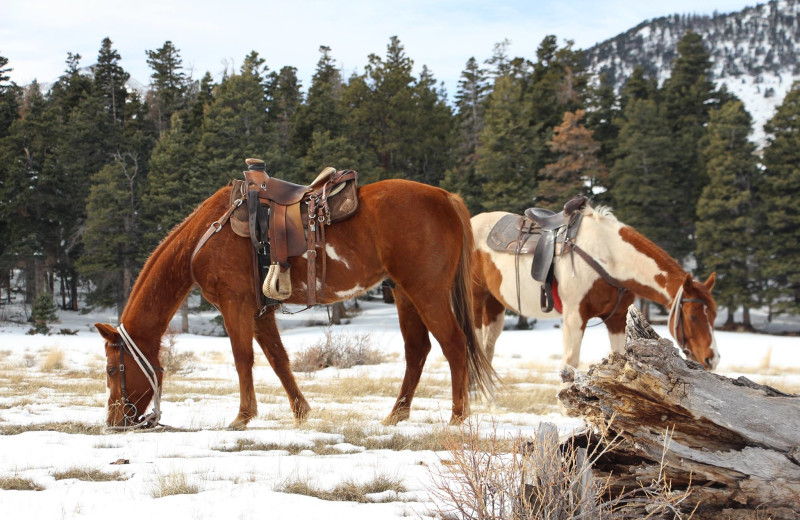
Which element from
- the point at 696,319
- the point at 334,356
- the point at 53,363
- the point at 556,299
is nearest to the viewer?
the point at 696,319

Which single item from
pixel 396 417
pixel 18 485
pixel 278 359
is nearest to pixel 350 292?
pixel 278 359

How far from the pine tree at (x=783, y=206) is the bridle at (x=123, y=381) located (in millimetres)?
35295

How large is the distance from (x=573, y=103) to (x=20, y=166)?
35.0m

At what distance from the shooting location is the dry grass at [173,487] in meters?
3.23

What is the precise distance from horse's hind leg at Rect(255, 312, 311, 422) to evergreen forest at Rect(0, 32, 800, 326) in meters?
29.2

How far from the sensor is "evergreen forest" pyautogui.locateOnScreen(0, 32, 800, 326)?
114 ft

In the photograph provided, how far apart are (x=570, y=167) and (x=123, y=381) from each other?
3258cm

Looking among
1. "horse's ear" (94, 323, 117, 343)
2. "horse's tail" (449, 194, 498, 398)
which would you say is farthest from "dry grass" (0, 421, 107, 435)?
"horse's tail" (449, 194, 498, 398)

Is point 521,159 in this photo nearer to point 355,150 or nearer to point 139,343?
point 355,150

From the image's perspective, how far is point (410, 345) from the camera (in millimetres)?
6004

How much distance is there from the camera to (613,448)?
9.35 ft

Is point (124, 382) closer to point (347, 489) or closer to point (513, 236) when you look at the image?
point (347, 489)

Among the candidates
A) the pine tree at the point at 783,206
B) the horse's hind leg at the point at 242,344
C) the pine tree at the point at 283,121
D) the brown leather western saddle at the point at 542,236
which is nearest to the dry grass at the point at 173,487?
the horse's hind leg at the point at 242,344

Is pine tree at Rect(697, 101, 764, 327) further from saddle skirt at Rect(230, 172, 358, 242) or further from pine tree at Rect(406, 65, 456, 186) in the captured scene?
saddle skirt at Rect(230, 172, 358, 242)
